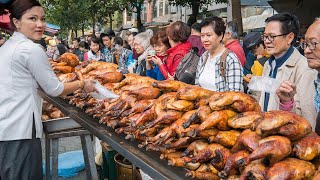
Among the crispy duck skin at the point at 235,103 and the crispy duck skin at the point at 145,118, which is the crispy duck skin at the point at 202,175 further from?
the crispy duck skin at the point at 145,118

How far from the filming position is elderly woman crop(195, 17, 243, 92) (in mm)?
3148

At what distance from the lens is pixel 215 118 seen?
1.84 m

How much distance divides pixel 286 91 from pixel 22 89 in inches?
72.2

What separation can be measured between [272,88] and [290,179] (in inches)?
36.5

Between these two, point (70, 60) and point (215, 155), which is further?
point (70, 60)

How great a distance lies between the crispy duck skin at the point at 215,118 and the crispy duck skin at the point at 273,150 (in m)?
0.35

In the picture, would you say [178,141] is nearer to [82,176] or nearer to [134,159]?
[134,159]

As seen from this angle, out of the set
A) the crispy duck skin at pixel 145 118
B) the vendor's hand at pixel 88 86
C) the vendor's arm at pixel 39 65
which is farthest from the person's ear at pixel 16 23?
the crispy duck skin at pixel 145 118

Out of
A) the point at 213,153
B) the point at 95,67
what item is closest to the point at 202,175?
the point at 213,153

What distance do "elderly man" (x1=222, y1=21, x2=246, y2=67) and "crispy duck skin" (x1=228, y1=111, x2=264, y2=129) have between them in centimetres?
246

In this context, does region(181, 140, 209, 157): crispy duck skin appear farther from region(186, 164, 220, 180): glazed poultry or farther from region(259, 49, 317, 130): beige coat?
region(259, 49, 317, 130): beige coat

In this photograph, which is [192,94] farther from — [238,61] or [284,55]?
[238,61]

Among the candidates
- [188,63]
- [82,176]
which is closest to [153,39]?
[188,63]

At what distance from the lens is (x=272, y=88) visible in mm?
2236
